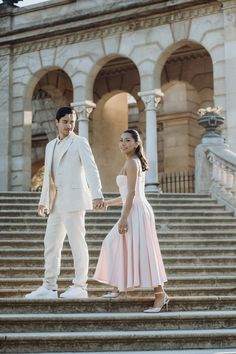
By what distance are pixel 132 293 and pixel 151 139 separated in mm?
9873

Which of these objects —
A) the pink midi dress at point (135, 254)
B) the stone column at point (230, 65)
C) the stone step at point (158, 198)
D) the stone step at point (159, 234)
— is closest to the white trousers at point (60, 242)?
the pink midi dress at point (135, 254)

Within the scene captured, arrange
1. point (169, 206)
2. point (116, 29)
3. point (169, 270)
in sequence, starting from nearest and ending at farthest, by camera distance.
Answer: point (169, 270) < point (169, 206) < point (116, 29)

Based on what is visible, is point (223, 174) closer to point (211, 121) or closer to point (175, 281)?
point (211, 121)

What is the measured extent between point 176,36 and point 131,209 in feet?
38.2

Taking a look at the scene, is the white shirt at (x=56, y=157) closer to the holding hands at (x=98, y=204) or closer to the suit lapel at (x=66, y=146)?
the suit lapel at (x=66, y=146)

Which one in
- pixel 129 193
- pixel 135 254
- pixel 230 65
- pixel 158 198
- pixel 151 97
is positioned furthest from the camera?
pixel 151 97

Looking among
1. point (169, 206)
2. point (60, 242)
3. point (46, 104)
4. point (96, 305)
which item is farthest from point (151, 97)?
point (96, 305)

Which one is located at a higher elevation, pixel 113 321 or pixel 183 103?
pixel 183 103

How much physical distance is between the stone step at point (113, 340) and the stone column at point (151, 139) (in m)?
11.1

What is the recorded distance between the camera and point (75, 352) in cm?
606

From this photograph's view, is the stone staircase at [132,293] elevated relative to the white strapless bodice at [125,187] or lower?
lower

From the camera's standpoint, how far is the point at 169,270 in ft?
30.5

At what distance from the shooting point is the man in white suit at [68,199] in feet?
23.0

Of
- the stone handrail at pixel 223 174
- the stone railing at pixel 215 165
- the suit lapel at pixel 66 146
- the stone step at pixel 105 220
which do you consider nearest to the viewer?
the suit lapel at pixel 66 146
